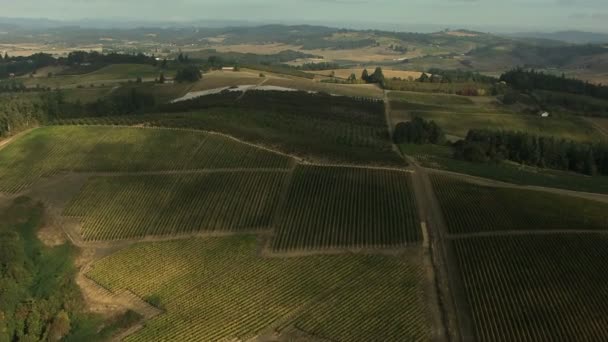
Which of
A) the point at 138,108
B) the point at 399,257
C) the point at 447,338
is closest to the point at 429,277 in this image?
the point at 399,257

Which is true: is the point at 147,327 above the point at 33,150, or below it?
below

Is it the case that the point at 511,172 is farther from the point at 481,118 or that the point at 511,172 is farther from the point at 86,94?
the point at 86,94

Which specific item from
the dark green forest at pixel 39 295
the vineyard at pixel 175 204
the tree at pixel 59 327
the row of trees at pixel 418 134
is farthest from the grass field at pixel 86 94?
the tree at pixel 59 327

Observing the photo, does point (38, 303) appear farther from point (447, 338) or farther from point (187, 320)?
point (447, 338)

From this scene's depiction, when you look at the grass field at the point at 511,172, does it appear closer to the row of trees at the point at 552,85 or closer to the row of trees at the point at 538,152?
the row of trees at the point at 538,152

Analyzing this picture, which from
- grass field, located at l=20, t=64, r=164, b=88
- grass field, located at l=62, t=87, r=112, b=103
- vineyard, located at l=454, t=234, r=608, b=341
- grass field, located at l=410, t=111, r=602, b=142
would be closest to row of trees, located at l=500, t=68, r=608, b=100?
grass field, located at l=410, t=111, r=602, b=142

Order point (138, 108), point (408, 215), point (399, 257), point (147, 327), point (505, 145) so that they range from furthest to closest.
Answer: point (138, 108) → point (505, 145) → point (408, 215) → point (399, 257) → point (147, 327)

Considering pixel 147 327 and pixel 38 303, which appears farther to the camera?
pixel 38 303
